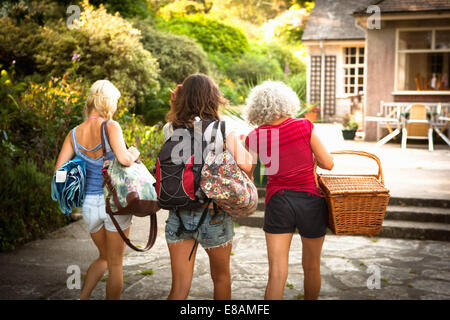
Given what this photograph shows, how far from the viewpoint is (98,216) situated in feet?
11.2

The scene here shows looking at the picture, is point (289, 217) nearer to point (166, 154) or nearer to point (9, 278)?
point (166, 154)

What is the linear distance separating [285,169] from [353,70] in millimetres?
17894

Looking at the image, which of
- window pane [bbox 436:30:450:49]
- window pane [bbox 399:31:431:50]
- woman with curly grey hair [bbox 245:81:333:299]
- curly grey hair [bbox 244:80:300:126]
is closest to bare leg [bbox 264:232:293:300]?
woman with curly grey hair [bbox 245:81:333:299]

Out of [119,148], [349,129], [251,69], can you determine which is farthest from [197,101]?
[251,69]

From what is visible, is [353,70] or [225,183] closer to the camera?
[225,183]

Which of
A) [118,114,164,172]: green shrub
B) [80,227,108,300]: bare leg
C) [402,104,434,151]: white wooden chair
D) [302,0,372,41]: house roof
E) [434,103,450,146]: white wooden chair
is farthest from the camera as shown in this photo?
[302,0,372,41]: house roof

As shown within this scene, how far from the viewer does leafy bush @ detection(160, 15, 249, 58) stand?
77.5ft

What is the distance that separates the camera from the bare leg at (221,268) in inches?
120

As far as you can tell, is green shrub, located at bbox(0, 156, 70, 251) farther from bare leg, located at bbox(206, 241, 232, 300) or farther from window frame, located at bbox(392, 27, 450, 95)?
window frame, located at bbox(392, 27, 450, 95)

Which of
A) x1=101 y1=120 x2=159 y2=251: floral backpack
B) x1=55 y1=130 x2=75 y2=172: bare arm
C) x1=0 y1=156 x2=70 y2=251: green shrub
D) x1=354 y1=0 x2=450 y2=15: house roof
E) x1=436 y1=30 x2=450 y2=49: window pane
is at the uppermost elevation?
x1=354 y1=0 x2=450 y2=15: house roof

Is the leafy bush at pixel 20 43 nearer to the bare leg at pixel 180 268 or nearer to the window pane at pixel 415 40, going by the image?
the window pane at pixel 415 40

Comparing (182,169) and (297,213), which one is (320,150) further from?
(182,169)

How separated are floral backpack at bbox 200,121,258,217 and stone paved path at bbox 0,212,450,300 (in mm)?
1540

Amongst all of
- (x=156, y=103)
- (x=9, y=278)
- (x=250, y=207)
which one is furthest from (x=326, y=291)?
(x=156, y=103)
